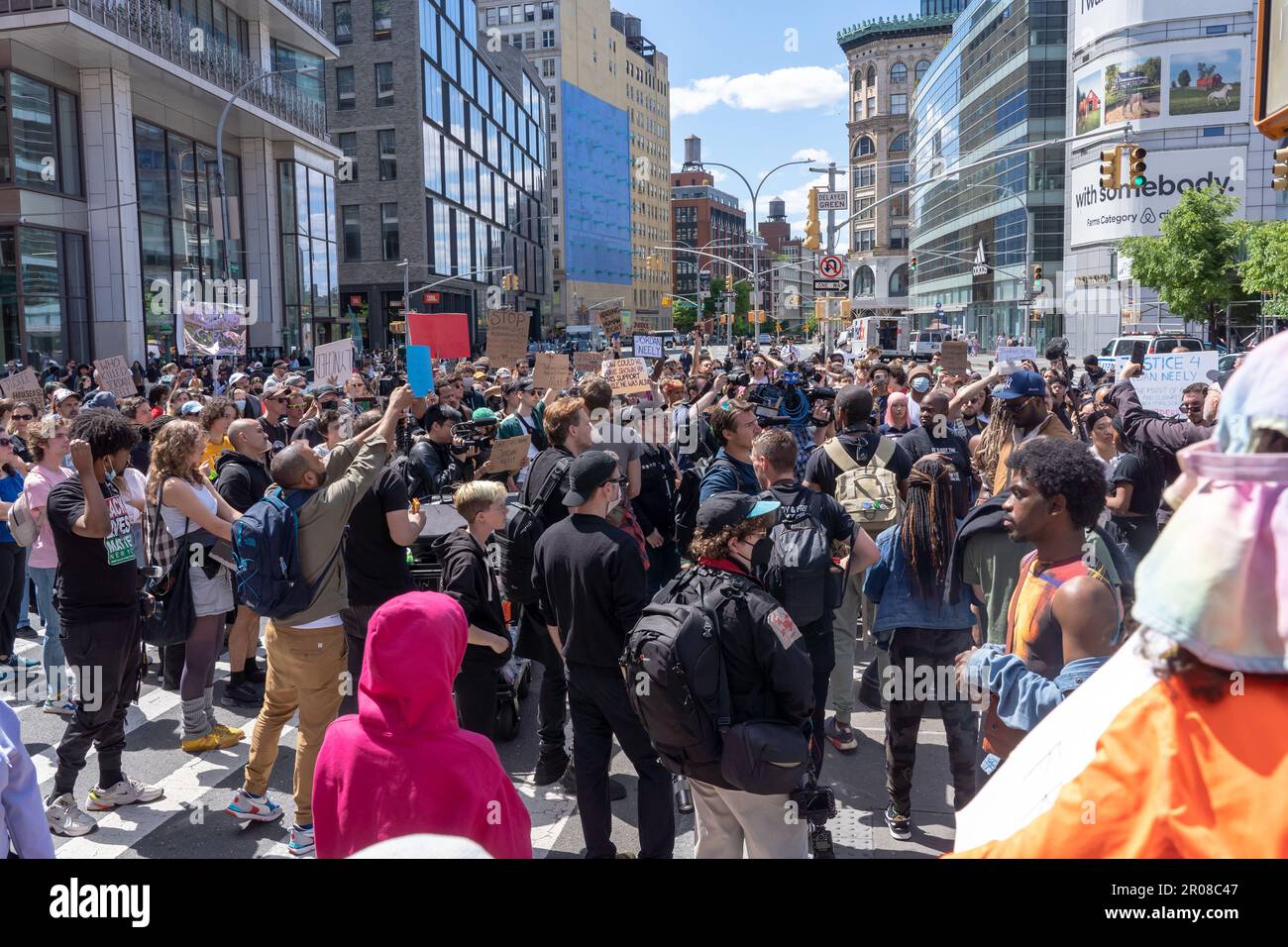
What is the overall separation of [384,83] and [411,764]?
6658cm

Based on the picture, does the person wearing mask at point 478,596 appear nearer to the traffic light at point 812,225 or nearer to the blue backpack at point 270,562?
the blue backpack at point 270,562

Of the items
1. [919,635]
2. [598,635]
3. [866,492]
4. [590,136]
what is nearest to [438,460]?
[866,492]

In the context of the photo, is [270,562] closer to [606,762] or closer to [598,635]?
[598,635]

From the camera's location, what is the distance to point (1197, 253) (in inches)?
1710

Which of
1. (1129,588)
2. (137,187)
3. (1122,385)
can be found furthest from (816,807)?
(137,187)

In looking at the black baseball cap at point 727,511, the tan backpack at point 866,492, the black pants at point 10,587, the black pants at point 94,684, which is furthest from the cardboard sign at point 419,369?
the black baseball cap at point 727,511

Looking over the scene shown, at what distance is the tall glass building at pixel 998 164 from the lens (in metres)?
64.2

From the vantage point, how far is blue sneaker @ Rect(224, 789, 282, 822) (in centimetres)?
547

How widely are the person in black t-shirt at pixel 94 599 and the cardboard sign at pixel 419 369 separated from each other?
13.5 ft

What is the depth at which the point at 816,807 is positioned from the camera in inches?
151

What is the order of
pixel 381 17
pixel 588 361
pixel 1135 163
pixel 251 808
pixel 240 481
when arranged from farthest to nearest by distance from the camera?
pixel 381 17 → pixel 1135 163 → pixel 588 361 → pixel 240 481 → pixel 251 808

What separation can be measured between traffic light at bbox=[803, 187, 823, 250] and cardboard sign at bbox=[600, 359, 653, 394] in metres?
15.0

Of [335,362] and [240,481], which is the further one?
[335,362]
